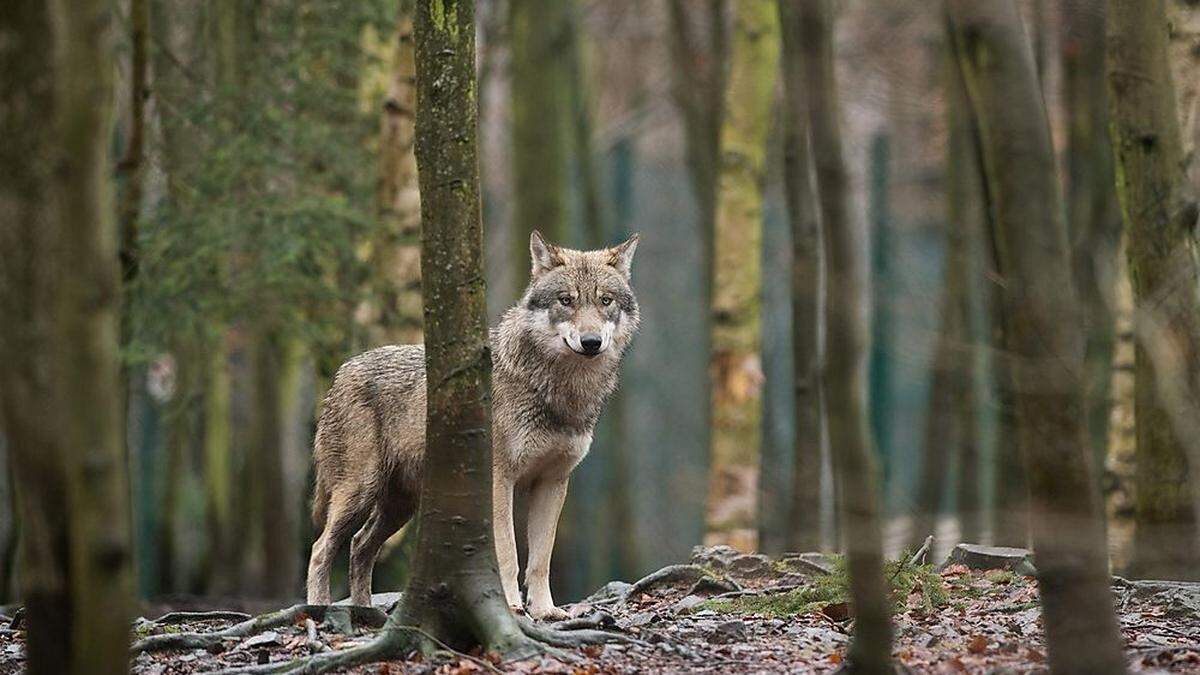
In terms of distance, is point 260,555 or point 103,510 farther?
point 260,555

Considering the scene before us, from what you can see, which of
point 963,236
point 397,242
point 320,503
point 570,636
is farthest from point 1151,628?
point 397,242

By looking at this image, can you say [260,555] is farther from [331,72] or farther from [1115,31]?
[1115,31]

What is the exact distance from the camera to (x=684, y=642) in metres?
6.75

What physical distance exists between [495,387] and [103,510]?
4.39 meters

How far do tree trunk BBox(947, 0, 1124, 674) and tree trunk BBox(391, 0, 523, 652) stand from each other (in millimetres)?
2202

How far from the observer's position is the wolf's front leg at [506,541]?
8250mm

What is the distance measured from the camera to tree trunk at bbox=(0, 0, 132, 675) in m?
4.62

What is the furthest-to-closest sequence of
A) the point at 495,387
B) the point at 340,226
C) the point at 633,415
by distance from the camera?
the point at 633,415 → the point at 340,226 → the point at 495,387

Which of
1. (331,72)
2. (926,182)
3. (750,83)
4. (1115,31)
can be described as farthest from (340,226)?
(926,182)

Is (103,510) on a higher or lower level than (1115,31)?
lower

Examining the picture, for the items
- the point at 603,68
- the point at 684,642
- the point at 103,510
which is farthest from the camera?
the point at 603,68

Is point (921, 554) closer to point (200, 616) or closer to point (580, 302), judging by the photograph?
point (580, 302)

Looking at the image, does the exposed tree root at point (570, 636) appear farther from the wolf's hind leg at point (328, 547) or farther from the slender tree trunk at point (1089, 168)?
the slender tree trunk at point (1089, 168)

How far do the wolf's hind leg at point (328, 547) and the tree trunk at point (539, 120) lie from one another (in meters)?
5.18
